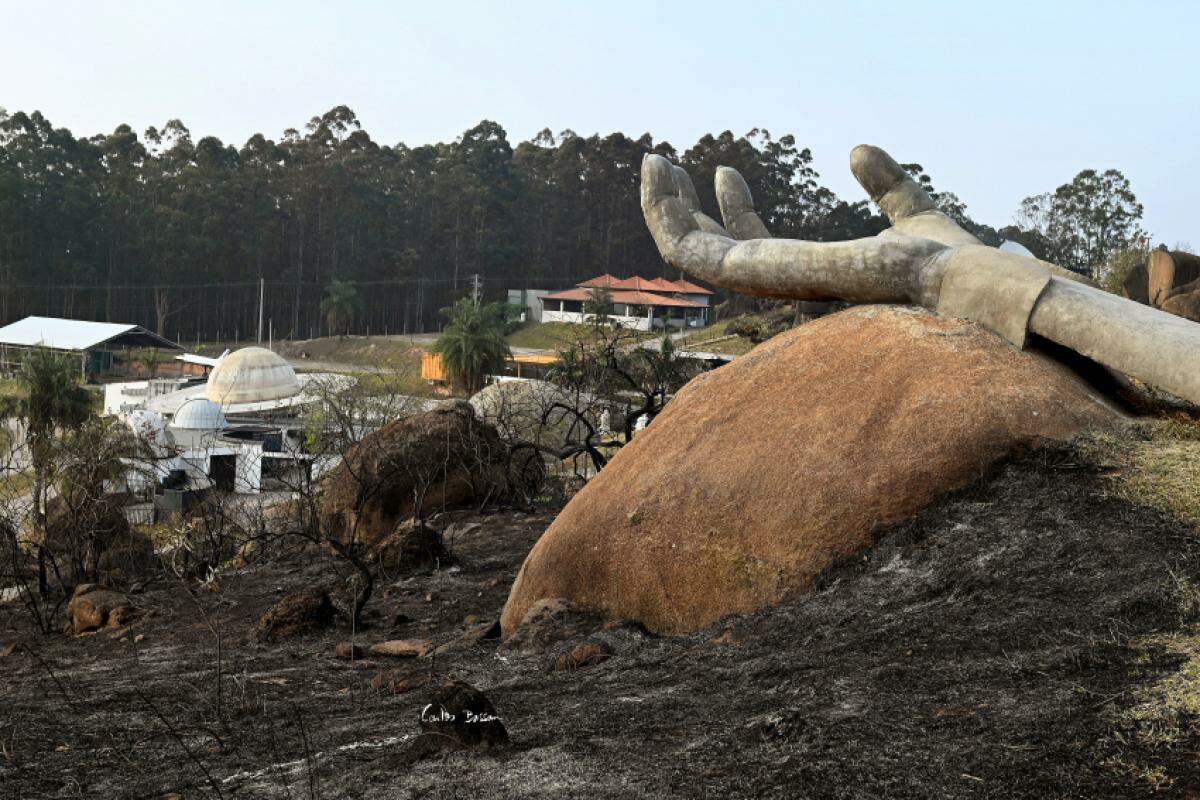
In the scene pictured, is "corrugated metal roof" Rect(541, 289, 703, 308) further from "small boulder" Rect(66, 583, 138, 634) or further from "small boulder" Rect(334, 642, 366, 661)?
"small boulder" Rect(334, 642, 366, 661)

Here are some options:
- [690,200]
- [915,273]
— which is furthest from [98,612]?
[915,273]

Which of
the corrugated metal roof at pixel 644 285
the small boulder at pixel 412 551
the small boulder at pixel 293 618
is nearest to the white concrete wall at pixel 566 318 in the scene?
the corrugated metal roof at pixel 644 285

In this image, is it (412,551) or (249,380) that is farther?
(249,380)

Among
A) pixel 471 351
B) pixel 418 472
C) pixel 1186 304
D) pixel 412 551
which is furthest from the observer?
pixel 471 351

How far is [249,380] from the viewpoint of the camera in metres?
36.8

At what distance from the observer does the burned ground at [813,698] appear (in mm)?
3541

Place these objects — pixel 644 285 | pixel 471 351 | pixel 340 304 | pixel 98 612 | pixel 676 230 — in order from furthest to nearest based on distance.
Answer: pixel 340 304, pixel 644 285, pixel 471 351, pixel 98 612, pixel 676 230

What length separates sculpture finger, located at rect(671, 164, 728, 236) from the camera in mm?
8227

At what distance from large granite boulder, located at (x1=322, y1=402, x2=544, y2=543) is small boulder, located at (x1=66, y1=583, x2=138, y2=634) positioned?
Result: 286 cm

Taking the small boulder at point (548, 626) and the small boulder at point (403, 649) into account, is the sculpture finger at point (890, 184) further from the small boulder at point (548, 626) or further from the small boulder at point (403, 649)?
the small boulder at point (403, 649)

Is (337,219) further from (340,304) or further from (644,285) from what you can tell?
(644,285)

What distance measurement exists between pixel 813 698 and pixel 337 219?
220 ft

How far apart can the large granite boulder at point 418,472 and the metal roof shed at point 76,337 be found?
119 feet

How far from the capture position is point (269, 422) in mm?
34531
